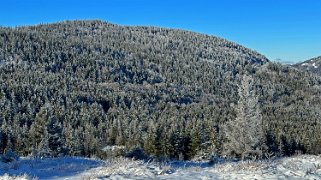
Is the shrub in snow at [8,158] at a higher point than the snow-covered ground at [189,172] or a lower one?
higher

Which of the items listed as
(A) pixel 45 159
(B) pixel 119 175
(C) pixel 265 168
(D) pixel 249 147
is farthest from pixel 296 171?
(D) pixel 249 147

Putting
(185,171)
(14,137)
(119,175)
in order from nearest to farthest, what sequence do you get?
(119,175), (185,171), (14,137)

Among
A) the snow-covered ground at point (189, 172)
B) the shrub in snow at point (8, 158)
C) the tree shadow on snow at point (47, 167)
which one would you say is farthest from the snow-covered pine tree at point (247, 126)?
the shrub in snow at point (8, 158)

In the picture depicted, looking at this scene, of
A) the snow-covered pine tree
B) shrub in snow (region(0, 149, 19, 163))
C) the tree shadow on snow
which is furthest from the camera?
the snow-covered pine tree

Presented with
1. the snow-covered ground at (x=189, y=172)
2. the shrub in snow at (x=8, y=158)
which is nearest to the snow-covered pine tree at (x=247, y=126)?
the snow-covered ground at (x=189, y=172)

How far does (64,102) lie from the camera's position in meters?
190

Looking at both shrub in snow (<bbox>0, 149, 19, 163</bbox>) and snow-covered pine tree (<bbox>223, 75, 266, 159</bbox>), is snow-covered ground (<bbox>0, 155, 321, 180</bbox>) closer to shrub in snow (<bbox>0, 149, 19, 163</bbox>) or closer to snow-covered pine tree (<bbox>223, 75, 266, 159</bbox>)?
shrub in snow (<bbox>0, 149, 19, 163</bbox>)

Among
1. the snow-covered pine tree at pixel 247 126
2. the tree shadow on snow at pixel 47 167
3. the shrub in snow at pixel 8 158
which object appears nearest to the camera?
the tree shadow on snow at pixel 47 167

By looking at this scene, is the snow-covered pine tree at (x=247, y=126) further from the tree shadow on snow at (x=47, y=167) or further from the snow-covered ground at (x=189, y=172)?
the snow-covered ground at (x=189, y=172)

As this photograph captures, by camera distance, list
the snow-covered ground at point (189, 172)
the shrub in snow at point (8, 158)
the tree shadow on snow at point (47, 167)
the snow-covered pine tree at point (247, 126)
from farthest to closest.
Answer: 1. the snow-covered pine tree at point (247, 126)
2. the shrub in snow at point (8, 158)
3. the tree shadow on snow at point (47, 167)
4. the snow-covered ground at point (189, 172)

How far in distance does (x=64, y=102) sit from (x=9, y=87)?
25.9 meters

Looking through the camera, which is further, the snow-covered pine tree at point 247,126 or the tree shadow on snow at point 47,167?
the snow-covered pine tree at point 247,126

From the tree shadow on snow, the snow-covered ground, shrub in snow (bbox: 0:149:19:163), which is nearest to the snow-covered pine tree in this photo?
the tree shadow on snow

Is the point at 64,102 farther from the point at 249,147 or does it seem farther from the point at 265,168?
the point at 265,168
